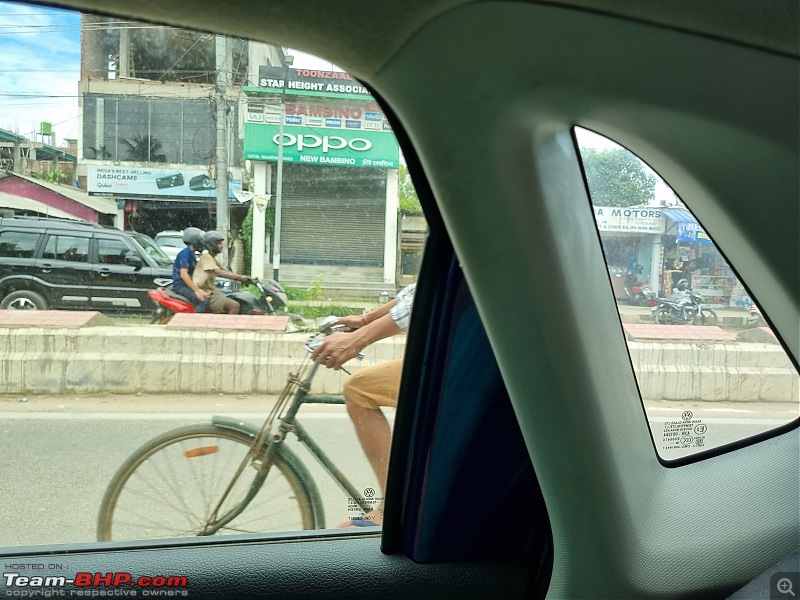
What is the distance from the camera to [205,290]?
1.74m

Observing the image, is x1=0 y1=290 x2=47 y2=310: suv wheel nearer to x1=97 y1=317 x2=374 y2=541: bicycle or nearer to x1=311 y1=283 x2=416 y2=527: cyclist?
x1=97 y1=317 x2=374 y2=541: bicycle

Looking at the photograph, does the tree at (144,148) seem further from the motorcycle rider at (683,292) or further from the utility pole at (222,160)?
the motorcycle rider at (683,292)

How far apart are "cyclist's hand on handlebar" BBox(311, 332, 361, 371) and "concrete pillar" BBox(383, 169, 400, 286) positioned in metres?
0.19

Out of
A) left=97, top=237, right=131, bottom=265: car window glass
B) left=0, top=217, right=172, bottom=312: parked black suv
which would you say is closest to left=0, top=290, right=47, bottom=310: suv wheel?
left=0, top=217, right=172, bottom=312: parked black suv

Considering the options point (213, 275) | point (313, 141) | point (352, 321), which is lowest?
point (352, 321)

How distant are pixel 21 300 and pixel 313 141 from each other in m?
0.78

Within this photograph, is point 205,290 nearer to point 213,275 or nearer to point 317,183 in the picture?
point 213,275

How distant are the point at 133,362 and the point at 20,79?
2.30 ft

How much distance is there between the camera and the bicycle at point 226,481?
1.82 m

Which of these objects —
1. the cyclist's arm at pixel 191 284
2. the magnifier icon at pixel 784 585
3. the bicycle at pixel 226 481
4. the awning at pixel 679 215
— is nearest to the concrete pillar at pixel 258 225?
the cyclist's arm at pixel 191 284

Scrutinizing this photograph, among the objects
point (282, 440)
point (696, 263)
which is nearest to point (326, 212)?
point (282, 440)

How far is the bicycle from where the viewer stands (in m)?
1.82

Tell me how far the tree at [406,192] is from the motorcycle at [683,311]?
2.09 ft

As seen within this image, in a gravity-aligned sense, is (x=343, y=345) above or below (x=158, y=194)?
below
